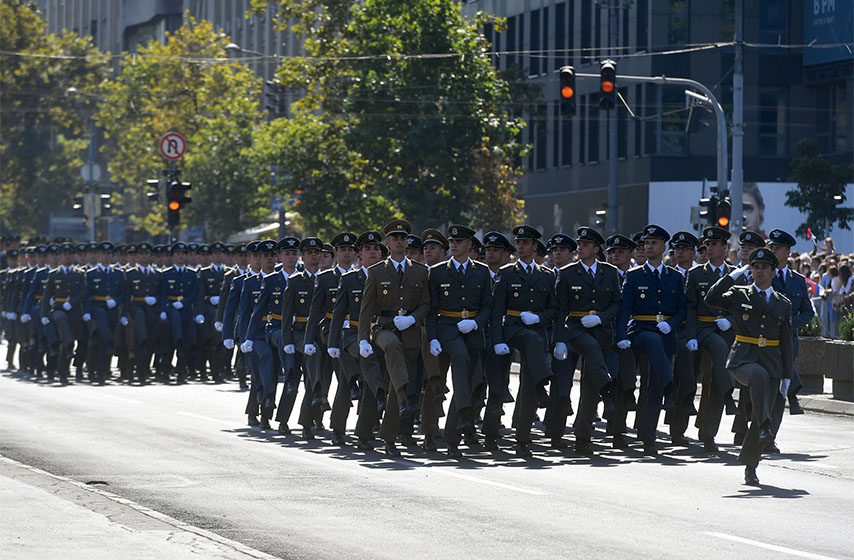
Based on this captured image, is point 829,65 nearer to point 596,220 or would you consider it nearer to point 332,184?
point 596,220

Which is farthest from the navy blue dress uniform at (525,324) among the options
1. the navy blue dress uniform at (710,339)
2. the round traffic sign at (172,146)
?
the round traffic sign at (172,146)

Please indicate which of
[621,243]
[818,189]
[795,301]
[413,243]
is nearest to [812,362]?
[795,301]

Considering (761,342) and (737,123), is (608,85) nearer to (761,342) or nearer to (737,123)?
(737,123)

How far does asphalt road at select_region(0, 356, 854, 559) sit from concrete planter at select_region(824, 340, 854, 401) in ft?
5.46

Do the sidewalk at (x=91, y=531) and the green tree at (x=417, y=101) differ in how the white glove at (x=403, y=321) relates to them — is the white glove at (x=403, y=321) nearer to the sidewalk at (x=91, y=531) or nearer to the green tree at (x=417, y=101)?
the sidewalk at (x=91, y=531)

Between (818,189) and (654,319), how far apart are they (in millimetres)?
29215

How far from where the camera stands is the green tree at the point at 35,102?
72312 millimetres

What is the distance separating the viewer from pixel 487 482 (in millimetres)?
14141

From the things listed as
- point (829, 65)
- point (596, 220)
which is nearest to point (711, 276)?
point (596, 220)

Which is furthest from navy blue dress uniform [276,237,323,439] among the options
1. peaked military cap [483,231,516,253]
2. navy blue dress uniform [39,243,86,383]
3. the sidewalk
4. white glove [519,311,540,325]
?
navy blue dress uniform [39,243,86,383]

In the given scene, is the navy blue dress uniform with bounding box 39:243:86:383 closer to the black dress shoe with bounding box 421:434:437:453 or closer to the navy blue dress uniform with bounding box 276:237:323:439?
the navy blue dress uniform with bounding box 276:237:323:439

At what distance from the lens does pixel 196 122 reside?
6122 cm

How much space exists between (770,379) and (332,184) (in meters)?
29.3

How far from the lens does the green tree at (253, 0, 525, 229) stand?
40.0 m
